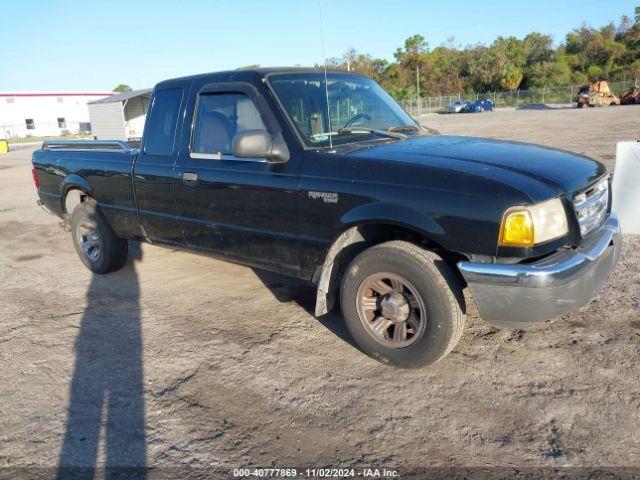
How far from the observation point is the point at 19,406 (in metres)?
3.27

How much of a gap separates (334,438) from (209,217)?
2233mm

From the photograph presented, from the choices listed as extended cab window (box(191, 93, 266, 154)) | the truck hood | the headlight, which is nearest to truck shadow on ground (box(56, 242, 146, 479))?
extended cab window (box(191, 93, 266, 154))

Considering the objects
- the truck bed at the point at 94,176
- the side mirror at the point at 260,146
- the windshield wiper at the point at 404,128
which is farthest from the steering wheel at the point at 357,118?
the truck bed at the point at 94,176

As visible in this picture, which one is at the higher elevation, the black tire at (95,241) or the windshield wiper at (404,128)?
the windshield wiper at (404,128)

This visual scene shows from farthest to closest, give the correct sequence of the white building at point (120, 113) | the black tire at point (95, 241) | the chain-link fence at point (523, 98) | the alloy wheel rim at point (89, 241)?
1. the chain-link fence at point (523, 98)
2. the white building at point (120, 113)
3. the alloy wheel rim at point (89, 241)
4. the black tire at point (95, 241)

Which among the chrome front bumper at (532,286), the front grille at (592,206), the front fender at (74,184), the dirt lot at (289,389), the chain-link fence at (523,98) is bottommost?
the dirt lot at (289,389)

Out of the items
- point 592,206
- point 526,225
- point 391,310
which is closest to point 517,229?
point 526,225

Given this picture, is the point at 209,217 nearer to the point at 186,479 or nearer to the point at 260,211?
the point at 260,211

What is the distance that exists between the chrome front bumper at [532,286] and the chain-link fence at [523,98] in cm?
4962

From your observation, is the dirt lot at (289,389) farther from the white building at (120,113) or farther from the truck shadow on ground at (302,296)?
the white building at (120,113)

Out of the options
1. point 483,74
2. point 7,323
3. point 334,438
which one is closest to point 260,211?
point 334,438

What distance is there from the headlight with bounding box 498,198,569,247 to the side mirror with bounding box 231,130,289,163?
5.32 feet

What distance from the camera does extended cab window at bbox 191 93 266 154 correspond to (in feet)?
13.4

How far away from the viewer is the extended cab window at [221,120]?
13.4ft
